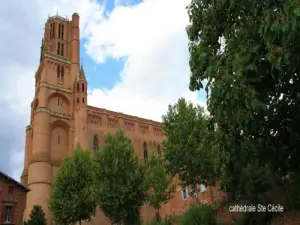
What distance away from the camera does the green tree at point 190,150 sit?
2370 centimetres

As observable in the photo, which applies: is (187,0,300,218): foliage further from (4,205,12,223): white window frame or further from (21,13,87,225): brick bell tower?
(21,13,87,225): brick bell tower

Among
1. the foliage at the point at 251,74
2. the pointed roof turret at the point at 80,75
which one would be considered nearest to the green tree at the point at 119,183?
the foliage at the point at 251,74

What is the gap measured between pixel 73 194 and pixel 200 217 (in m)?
15.3

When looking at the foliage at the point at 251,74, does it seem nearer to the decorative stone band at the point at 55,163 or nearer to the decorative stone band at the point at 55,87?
the decorative stone band at the point at 55,163

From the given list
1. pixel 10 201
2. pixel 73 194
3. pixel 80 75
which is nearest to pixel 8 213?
pixel 10 201

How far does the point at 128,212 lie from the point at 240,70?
66.8 feet

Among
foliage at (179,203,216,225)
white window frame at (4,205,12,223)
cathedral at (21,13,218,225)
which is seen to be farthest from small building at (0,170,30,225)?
foliage at (179,203,216,225)

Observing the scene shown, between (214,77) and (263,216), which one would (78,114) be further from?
(214,77)

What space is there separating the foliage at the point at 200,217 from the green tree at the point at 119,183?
6228 mm

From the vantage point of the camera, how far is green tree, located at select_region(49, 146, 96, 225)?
31609 millimetres

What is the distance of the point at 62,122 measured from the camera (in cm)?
5416

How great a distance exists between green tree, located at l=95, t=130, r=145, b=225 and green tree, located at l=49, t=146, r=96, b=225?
411 centimetres

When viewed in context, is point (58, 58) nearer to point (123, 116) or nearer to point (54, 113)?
point (54, 113)

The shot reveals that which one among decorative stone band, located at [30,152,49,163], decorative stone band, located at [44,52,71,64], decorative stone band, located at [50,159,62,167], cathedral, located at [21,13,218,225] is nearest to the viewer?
cathedral, located at [21,13,218,225]
